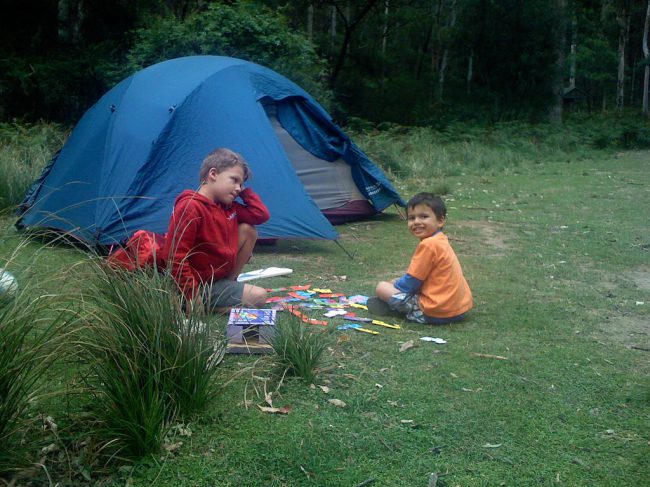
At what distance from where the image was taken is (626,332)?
5.00 metres

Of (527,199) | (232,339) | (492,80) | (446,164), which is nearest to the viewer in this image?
(232,339)

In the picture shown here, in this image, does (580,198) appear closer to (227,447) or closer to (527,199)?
(527,199)

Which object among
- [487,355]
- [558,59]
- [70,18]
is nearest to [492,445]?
[487,355]

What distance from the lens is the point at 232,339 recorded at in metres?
4.24

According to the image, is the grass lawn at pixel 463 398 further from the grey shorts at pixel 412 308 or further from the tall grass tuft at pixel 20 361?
the tall grass tuft at pixel 20 361

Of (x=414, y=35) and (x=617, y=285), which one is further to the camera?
(x=414, y=35)

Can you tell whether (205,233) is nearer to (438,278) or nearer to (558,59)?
(438,278)

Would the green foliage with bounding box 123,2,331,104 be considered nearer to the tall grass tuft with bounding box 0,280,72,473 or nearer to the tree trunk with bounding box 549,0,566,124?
the tall grass tuft with bounding box 0,280,72,473

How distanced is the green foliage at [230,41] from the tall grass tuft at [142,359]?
37.1 feet

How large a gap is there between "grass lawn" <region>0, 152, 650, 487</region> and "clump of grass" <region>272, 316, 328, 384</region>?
7cm

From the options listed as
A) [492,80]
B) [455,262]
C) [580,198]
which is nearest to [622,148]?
[492,80]

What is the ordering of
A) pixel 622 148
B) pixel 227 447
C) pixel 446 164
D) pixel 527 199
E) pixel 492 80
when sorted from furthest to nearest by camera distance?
pixel 492 80, pixel 622 148, pixel 446 164, pixel 527 199, pixel 227 447

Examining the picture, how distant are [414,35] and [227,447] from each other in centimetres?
3420

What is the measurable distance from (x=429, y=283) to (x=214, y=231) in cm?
137
